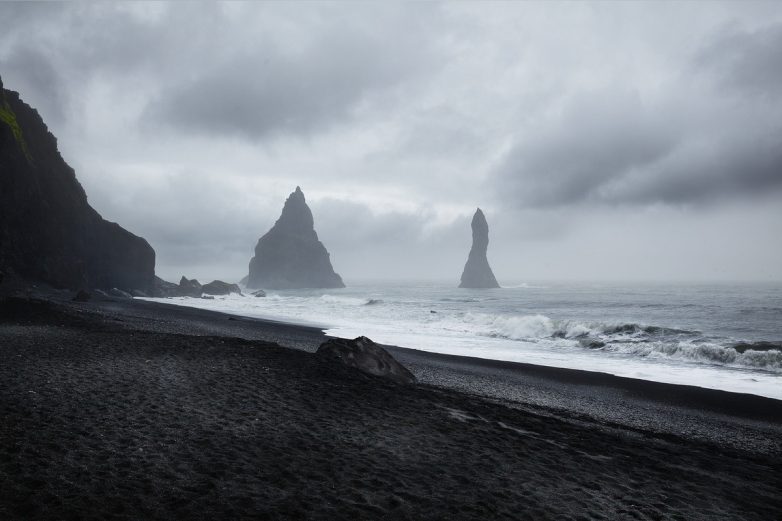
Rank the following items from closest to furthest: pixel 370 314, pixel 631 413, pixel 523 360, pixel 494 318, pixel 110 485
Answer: pixel 110 485 → pixel 631 413 → pixel 523 360 → pixel 494 318 → pixel 370 314

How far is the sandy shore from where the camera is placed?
469 centimetres

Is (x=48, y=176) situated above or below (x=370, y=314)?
above

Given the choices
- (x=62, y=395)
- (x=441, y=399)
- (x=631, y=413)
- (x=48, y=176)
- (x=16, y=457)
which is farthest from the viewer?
(x=48, y=176)

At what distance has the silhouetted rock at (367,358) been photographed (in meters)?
12.0

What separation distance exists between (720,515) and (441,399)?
520 cm

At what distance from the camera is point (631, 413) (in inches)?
428

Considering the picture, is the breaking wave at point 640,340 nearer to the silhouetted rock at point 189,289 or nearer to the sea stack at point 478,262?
the silhouetted rock at point 189,289

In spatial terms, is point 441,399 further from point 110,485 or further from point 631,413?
point 110,485

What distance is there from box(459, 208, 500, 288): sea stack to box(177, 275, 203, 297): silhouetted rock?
103740 mm

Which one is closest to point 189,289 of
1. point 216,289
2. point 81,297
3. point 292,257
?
point 216,289

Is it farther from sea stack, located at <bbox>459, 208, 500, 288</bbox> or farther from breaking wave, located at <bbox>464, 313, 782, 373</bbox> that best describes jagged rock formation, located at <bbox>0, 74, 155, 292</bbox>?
sea stack, located at <bbox>459, 208, 500, 288</bbox>

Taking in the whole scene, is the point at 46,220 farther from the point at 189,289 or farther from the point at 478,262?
the point at 478,262

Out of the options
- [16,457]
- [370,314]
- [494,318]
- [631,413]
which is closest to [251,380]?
[16,457]

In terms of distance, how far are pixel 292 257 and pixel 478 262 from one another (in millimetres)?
70842
